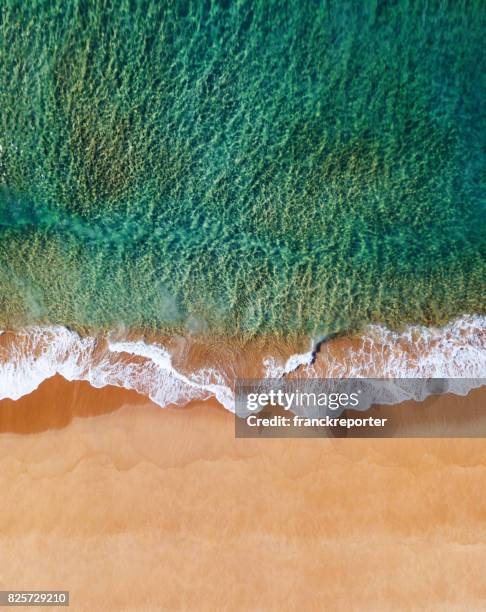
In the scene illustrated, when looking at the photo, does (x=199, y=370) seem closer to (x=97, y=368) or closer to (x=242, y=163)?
(x=97, y=368)

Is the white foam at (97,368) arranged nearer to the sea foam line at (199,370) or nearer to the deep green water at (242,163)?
the sea foam line at (199,370)

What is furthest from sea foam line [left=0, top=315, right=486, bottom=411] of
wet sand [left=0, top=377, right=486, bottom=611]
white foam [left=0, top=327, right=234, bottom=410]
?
wet sand [left=0, top=377, right=486, bottom=611]

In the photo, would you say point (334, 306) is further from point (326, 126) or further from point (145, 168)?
point (145, 168)

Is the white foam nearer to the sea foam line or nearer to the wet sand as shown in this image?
the sea foam line

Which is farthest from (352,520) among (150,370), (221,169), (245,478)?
(221,169)

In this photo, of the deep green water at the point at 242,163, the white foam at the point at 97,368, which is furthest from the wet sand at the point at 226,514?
the deep green water at the point at 242,163

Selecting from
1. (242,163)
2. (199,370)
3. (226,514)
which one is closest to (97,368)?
(199,370)

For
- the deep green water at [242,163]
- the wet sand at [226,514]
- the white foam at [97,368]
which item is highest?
the deep green water at [242,163]
